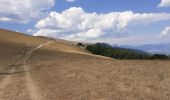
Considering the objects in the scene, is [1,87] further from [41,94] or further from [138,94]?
[138,94]

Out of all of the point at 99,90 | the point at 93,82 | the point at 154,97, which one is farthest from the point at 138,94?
the point at 93,82

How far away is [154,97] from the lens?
16.3m

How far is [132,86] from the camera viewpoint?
64.3ft

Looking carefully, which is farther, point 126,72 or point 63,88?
point 126,72

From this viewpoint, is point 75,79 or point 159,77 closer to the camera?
point 159,77

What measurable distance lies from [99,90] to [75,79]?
5198 mm

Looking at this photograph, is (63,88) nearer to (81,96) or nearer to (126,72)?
(81,96)

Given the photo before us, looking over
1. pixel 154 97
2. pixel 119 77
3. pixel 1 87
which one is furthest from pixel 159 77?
pixel 1 87

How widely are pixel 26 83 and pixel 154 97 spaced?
9333 millimetres

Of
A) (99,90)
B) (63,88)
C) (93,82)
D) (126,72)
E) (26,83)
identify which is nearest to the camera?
(99,90)

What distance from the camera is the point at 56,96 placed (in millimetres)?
18000

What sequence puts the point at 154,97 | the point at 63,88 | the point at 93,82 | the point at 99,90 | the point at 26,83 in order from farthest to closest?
the point at 26,83 → the point at 93,82 → the point at 63,88 → the point at 99,90 → the point at 154,97

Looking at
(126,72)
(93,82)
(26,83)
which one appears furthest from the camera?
(126,72)

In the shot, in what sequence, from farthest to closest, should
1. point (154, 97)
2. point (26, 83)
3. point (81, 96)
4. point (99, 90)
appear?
1. point (26, 83)
2. point (99, 90)
3. point (81, 96)
4. point (154, 97)
